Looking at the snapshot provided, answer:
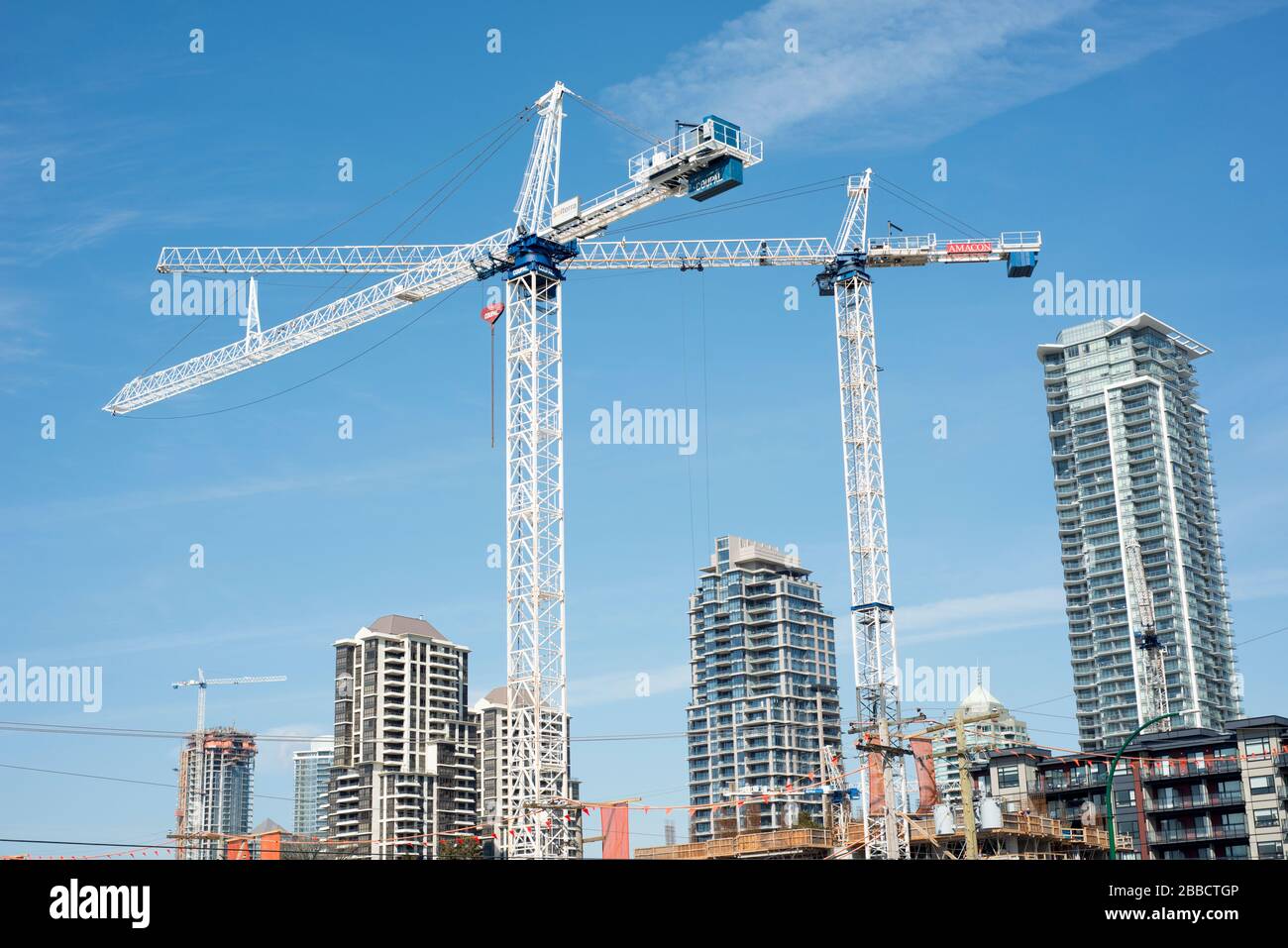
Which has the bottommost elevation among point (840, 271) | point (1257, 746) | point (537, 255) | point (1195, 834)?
point (1195, 834)

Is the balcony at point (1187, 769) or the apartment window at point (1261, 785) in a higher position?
the balcony at point (1187, 769)

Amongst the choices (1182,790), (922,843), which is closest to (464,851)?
(922,843)

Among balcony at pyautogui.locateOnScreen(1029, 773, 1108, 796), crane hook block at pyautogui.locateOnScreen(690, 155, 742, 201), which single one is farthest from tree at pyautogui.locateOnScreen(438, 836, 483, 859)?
crane hook block at pyautogui.locateOnScreen(690, 155, 742, 201)

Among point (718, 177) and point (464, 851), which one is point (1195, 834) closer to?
point (464, 851)

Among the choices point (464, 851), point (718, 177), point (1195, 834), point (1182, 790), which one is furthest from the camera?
point (464, 851)

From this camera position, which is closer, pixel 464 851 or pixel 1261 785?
pixel 1261 785

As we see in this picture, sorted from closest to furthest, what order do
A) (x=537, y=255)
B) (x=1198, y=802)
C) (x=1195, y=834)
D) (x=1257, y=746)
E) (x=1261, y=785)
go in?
(x=537, y=255)
(x=1261, y=785)
(x=1257, y=746)
(x=1195, y=834)
(x=1198, y=802)

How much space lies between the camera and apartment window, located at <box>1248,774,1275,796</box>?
4368 inches

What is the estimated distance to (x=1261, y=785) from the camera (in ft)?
→ 366

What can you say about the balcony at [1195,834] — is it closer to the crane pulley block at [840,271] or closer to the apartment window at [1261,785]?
the apartment window at [1261,785]

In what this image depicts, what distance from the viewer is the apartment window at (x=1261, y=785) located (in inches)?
4368

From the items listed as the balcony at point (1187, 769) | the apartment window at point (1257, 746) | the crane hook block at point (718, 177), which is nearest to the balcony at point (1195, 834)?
the balcony at point (1187, 769)
